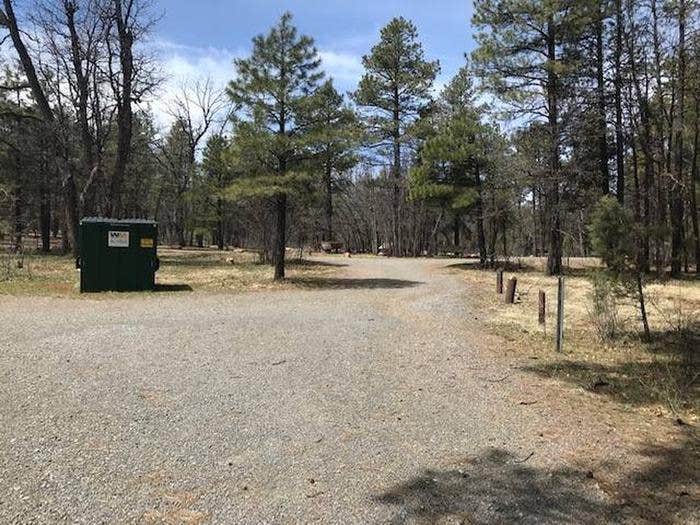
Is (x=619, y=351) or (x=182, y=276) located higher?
(x=182, y=276)

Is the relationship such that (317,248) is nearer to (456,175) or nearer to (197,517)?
(456,175)

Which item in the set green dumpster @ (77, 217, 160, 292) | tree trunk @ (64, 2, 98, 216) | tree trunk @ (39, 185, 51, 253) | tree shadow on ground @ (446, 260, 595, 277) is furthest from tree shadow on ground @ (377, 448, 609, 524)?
tree trunk @ (39, 185, 51, 253)

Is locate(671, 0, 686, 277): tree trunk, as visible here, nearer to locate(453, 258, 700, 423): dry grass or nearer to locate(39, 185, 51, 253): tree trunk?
locate(453, 258, 700, 423): dry grass

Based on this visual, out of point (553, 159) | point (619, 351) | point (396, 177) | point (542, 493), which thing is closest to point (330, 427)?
point (542, 493)

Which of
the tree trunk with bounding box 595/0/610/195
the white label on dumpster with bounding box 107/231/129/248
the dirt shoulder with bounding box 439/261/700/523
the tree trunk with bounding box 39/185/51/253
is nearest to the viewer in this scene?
the dirt shoulder with bounding box 439/261/700/523

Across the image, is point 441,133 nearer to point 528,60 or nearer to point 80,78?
point 528,60

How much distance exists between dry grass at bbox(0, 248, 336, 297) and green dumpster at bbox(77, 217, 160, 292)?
486 mm

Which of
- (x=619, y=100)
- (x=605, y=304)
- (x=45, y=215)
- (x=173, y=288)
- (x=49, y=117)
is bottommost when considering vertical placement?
(x=173, y=288)

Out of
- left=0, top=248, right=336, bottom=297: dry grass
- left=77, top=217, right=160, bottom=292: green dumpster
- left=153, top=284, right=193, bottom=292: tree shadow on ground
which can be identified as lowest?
left=153, top=284, right=193, bottom=292: tree shadow on ground

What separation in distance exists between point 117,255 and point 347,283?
6.03m

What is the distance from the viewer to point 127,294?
→ 45.1ft

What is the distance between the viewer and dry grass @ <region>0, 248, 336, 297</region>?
48.3ft

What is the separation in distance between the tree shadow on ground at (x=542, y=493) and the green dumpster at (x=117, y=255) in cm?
1184

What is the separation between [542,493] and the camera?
12.4ft
